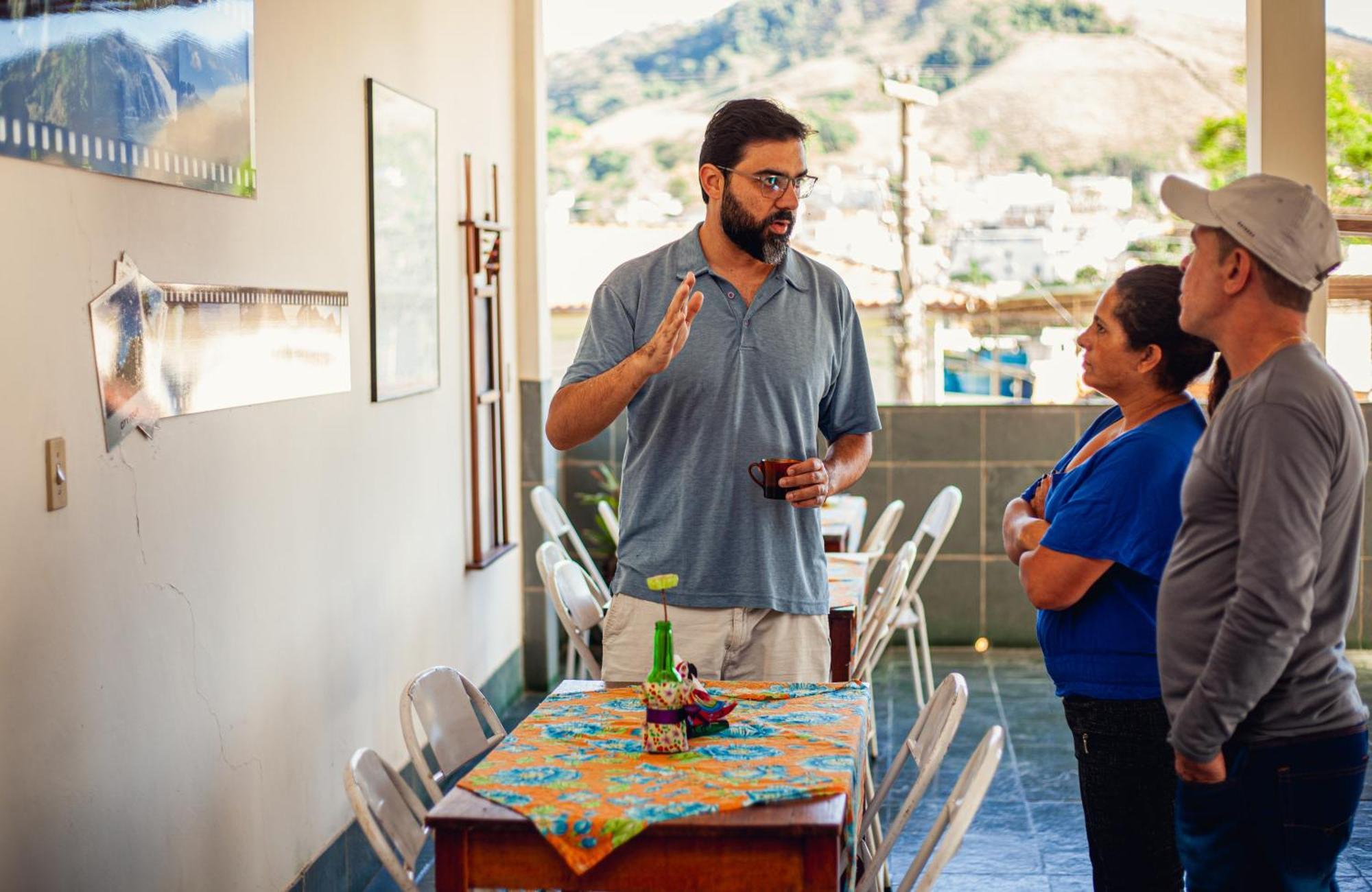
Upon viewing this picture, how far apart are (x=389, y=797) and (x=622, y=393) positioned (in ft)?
2.59

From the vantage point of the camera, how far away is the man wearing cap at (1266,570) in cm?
181

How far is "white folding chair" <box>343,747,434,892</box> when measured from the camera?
6.90 feet

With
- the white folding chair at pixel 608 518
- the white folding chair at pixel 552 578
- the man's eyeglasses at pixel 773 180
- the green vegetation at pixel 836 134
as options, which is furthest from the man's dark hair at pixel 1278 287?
the green vegetation at pixel 836 134

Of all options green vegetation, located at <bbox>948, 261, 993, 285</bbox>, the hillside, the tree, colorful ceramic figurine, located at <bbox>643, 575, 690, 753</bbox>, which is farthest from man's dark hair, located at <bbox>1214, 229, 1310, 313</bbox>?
the hillside

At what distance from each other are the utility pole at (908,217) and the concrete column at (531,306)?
2315mm

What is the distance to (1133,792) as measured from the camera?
224 cm

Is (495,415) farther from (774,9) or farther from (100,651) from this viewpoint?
(774,9)

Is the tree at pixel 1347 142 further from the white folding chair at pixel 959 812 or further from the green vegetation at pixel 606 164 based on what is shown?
the white folding chair at pixel 959 812

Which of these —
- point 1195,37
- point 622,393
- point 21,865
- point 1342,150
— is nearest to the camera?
point 21,865

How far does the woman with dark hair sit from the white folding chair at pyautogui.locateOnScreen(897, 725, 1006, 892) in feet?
0.69

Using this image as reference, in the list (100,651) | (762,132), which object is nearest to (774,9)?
(762,132)

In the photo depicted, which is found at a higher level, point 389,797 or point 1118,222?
point 1118,222

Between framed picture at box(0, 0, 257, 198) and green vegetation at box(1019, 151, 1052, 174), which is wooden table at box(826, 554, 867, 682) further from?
green vegetation at box(1019, 151, 1052, 174)

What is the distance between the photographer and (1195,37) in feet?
26.3
